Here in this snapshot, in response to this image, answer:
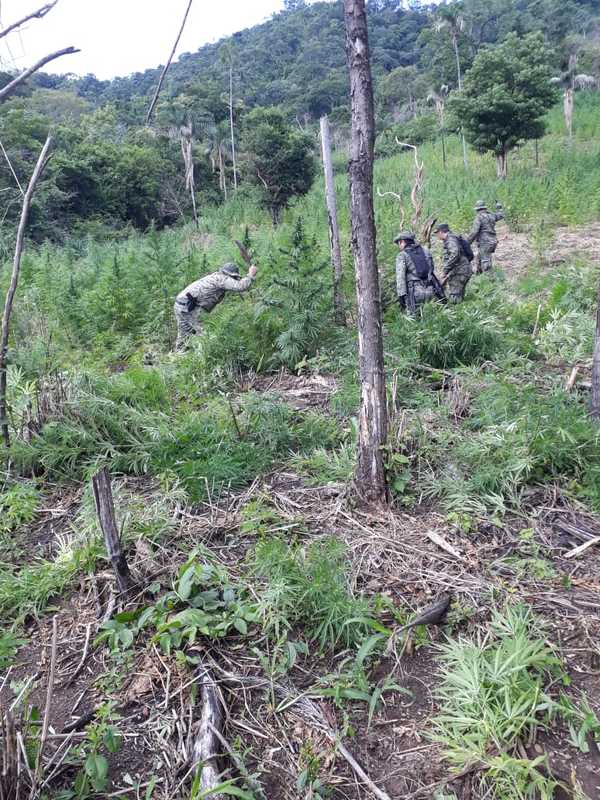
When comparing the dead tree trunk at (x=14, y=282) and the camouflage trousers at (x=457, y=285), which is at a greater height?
the dead tree trunk at (x=14, y=282)

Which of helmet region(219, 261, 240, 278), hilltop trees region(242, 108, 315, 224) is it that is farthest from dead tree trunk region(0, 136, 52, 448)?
hilltop trees region(242, 108, 315, 224)

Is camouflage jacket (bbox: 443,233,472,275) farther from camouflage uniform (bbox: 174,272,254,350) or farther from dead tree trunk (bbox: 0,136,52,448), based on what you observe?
dead tree trunk (bbox: 0,136,52,448)

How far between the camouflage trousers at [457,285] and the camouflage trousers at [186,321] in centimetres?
351

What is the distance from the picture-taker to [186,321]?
7.40m

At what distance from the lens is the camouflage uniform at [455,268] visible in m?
7.73

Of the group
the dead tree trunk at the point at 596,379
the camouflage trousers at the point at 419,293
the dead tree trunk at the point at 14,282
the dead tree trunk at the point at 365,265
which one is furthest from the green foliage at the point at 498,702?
the camouflage trousers at the point at 419,293

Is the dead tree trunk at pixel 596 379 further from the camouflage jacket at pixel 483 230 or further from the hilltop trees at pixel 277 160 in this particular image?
the hilltop trees at pixel 277 160

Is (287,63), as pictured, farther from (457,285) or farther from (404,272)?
(404,272)

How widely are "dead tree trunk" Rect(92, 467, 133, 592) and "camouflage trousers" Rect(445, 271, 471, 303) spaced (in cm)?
630

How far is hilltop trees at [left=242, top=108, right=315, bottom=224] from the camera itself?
21.3 m

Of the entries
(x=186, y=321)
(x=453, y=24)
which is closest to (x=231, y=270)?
(x=186, y=321)

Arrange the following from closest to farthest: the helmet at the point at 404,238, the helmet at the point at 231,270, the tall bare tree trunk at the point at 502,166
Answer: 1. the helmet at the point at 404,238
2. the helmet at the point at 231,270
3. the tall bare tree trunk at the point at 502,166

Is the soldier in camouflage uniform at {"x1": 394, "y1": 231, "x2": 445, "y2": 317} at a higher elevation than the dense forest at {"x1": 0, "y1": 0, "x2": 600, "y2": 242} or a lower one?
lower

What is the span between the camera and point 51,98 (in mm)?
42125
